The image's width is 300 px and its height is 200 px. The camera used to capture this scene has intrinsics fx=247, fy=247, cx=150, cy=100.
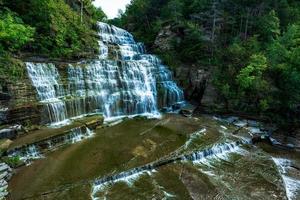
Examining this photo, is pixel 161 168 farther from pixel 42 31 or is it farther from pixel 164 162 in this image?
pixel 42 31

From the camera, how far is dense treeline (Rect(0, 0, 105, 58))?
13.7 m

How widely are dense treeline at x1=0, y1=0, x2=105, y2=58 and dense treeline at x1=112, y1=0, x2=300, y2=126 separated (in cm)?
758

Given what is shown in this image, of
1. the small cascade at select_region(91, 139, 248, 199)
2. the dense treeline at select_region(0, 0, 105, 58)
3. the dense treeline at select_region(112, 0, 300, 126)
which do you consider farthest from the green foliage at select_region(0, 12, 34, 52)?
the dense treeline at select_region(112, 0, 300, 126)

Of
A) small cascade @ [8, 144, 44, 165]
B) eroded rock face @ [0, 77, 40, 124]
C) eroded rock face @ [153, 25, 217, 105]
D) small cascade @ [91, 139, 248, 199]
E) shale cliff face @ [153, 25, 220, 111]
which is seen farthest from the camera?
eroded rock face @ [153, 25, 217, 105]

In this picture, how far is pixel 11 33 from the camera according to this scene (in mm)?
12906

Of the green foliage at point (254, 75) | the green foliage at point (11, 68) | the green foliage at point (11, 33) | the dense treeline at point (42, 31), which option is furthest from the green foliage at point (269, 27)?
the green foliage at point (11, 68)

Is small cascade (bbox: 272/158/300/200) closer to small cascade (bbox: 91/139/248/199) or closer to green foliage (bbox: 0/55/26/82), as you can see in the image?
small cascade (bbox: 91/139/248/199)

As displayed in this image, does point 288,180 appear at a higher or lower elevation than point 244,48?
lower

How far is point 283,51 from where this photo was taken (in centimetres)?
1778

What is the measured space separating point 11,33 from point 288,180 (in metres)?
14.7

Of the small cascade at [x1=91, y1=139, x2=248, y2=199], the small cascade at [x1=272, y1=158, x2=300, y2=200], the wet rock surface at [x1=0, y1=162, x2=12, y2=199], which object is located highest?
the wet rock surface at [x1=0, y1=162, x2=12, y2=199]

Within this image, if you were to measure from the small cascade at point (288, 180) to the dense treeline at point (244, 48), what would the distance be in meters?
5.50

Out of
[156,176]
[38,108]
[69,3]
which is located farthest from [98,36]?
[156,176]

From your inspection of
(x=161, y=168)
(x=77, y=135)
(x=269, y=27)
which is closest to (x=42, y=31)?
(x=77, y=135)
